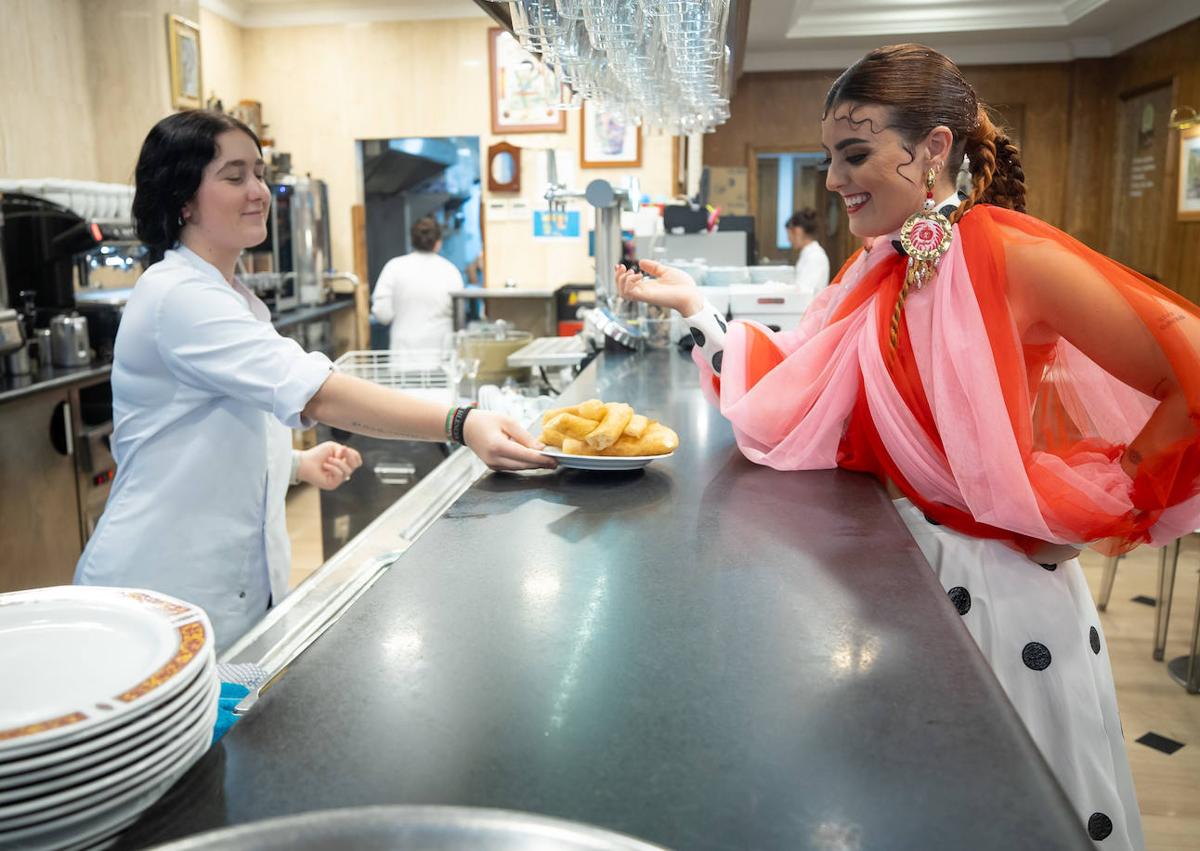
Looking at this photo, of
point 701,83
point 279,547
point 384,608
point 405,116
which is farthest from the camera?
point 405,116

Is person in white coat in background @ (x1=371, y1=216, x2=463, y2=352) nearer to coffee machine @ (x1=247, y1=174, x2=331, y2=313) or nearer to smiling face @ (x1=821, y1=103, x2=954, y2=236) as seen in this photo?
coffee machine @ (x1=247, y1=174, x2=331, y2=313)

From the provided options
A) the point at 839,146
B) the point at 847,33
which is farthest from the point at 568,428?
the point at 847,33

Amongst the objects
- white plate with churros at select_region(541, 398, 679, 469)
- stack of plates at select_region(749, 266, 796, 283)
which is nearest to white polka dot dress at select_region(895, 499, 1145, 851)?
white plate with churros at select_region(541, 398, 679, 469)

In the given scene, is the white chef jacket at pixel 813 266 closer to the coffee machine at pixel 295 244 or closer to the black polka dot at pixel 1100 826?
the coffee machine at pixel 295 244

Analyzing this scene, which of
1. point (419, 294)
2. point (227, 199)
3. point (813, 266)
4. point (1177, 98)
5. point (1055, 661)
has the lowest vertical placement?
point (1055, 661)

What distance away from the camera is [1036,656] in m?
1.48

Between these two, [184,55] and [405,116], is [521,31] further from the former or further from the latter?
[405,116]

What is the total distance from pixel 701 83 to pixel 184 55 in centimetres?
472

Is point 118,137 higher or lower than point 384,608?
higher

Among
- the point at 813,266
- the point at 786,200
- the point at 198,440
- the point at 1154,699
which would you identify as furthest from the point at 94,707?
the point at 786,200

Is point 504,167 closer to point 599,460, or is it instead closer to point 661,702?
point 599,460

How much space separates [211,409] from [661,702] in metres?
1.20

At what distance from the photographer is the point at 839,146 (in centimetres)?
158

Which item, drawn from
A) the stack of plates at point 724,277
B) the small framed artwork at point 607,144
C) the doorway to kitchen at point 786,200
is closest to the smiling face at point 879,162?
the stack of plates at point 724,277
